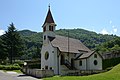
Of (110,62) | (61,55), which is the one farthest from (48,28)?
(110,62)

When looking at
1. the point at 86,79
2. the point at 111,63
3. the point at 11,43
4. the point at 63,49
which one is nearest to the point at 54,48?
the point at 63,49

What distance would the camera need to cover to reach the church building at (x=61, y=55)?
1833 inches

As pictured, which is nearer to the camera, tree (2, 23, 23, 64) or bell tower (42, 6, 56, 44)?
bell tower (42, 6, 56, 44)

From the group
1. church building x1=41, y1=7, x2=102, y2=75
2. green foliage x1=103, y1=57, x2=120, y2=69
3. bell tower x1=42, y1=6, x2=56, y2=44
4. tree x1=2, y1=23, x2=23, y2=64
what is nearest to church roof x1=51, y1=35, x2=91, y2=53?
church building x1=41, y1=7, x2=102, y2=75

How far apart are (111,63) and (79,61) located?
34.6 ft

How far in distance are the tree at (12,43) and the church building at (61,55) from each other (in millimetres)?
20613

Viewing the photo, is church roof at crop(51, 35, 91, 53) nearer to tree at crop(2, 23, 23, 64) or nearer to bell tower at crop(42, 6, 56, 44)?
bell tower at crop(42, 6, 56, 44)

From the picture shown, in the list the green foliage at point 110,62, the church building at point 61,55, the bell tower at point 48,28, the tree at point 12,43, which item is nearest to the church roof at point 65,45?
the church building at point 61,55

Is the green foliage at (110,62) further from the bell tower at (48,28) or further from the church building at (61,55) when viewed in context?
the bell tower at (48,28)

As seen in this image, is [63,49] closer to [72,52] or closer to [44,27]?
[72,52]

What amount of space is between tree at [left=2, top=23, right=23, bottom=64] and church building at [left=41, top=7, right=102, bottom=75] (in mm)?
20613

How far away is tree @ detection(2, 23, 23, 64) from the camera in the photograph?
6838cm

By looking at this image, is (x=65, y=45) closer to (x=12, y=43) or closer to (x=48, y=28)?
(x=48, y=28)

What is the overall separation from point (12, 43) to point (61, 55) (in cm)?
2598
